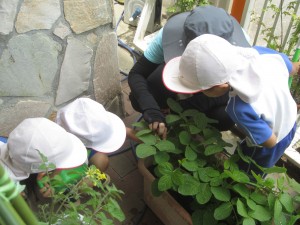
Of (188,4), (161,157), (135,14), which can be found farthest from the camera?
(135,14)

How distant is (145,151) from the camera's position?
109 cm

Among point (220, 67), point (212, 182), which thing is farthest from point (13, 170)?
point (220, 67)

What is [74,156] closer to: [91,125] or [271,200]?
[91,125]

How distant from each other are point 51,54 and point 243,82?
0.88m

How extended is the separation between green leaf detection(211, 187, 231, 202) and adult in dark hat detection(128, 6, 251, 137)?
1.13 ft

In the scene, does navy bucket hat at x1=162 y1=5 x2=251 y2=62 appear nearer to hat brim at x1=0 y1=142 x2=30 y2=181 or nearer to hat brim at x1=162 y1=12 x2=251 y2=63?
hat brim at x1=162 y1=12 x2=251 y2=63

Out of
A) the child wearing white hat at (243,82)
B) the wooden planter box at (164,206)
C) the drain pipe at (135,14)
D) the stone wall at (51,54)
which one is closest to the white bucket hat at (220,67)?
the child wearing white hat at (243,82)

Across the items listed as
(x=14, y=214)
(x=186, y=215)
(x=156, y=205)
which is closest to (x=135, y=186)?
(x=156, y=205)

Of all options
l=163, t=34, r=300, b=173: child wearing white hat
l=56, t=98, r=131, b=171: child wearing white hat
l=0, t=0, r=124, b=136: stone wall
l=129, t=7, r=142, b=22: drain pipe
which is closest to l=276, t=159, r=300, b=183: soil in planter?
l=163, t=34, r=300, b=173: child wearing white hat

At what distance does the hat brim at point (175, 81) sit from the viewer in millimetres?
1046

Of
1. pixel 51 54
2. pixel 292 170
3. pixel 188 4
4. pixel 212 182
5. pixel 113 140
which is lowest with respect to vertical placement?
pixel 292 170

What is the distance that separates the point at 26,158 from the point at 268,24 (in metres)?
1.89

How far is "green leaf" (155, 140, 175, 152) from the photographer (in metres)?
1.11

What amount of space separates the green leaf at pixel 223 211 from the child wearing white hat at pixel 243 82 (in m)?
0.25
